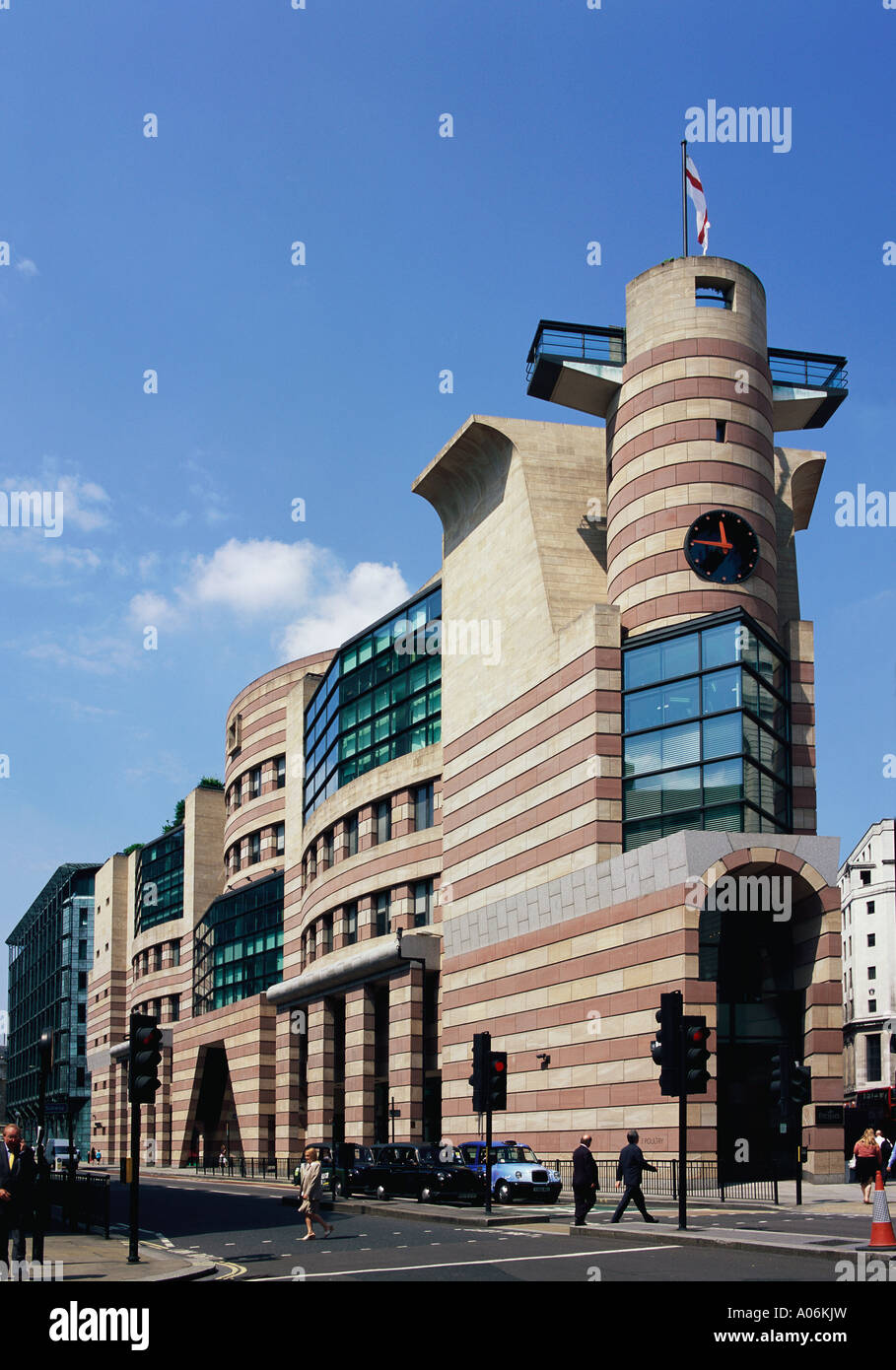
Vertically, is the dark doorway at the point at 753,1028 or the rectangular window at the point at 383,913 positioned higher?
the rectangular window at the point at 383,913

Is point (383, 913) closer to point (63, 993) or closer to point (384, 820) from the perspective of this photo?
point (384, 820)

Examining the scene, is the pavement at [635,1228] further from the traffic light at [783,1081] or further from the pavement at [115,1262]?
the traffic light at [783,1081]

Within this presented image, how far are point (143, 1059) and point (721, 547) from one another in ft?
95.1

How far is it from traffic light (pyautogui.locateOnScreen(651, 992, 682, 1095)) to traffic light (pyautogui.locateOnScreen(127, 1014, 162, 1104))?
29.5 ft

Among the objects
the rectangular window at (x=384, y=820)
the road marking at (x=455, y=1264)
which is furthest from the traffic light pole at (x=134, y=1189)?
the rectangular window at (x=384, y=820)

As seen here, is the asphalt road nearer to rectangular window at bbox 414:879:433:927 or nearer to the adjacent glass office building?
rectangular window at bbox 414:879:433:927

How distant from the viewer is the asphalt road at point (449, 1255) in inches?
714

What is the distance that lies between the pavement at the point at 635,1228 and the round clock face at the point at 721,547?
18.3m

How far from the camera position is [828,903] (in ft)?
135

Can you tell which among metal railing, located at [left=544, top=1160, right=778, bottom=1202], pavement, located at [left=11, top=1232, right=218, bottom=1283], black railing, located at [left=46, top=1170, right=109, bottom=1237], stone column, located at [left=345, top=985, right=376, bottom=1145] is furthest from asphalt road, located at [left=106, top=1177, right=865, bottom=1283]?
stone column, located at [left=345, top=985, right=376, bottom=1145]

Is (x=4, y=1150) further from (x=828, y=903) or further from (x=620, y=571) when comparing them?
(x=620, y=571)

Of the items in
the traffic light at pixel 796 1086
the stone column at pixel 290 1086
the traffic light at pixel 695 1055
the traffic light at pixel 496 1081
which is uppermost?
the traffic light at pixel 695 1055

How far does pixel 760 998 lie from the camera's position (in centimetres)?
4225
